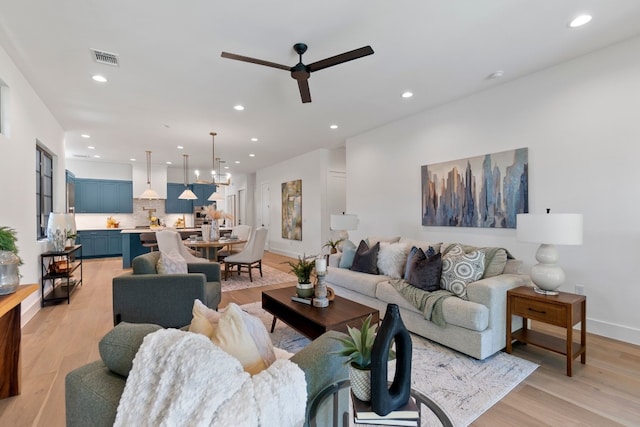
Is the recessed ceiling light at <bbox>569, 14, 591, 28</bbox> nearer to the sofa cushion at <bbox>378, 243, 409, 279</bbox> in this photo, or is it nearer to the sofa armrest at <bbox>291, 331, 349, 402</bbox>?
the sofa cushion at <bbox>378, 243, 409, 279</bbox>

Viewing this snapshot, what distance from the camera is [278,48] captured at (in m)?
2.86

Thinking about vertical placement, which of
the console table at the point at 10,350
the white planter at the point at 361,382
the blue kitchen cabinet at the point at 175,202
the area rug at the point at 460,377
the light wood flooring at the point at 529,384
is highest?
the blue kitchen cabinet at the point at 175,202

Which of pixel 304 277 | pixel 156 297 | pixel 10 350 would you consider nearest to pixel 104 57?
pixel 156 297

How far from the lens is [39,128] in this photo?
4.07m

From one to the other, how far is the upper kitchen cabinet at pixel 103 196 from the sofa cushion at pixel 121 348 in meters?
9.26

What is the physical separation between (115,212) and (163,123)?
5113mm

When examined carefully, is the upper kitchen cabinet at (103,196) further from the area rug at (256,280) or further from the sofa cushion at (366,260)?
the sofa cushion at (366,260)

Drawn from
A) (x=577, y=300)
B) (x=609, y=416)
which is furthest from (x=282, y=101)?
(x=609, y=416)

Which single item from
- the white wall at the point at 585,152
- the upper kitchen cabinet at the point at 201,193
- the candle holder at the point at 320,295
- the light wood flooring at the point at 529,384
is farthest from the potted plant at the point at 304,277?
the upper kitchen cabinet at the point at 201,193

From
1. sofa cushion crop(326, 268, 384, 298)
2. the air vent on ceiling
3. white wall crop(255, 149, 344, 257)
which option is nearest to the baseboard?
sofa cushion crop(326, 268, 384, 298)

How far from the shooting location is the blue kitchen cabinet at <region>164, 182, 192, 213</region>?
31.2ft

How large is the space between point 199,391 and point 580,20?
3721mm

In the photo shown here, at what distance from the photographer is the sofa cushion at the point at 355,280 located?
341cm

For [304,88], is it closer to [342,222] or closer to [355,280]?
[355,280]
